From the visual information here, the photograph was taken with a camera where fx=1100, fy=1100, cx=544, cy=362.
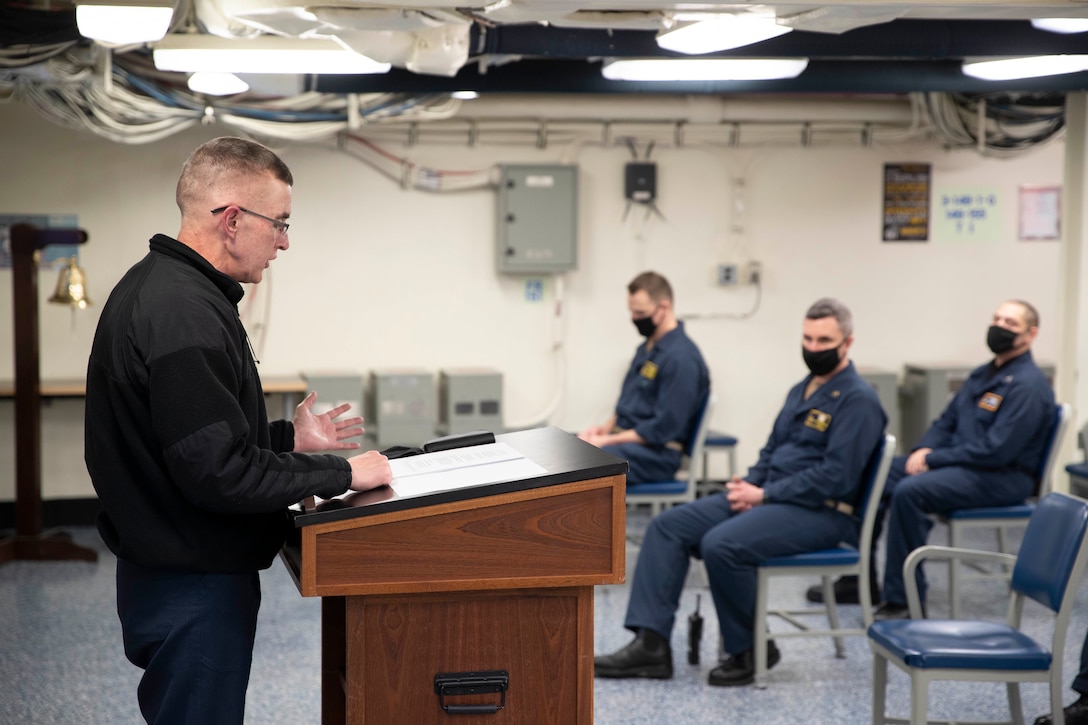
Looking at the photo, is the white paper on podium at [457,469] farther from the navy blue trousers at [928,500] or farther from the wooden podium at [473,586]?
the navy blue trousers at [928,500]

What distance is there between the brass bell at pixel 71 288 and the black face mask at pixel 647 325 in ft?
8.52

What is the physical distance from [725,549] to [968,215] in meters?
3.98

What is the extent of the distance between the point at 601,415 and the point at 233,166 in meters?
4.73

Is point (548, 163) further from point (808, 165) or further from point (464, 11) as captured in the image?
point (464, 11)

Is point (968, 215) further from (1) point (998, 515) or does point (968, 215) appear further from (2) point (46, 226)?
(2) point (46, 226)

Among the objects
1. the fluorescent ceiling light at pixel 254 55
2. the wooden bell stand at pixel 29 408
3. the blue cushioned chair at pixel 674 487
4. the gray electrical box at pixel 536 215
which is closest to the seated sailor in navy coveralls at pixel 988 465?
the blue cushioned chair at pixel 674 487

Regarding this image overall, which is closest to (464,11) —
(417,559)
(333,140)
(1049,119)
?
(417,559)

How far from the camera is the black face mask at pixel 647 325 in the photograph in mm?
4930

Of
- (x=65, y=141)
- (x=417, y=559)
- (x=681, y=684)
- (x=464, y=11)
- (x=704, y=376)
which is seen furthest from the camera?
(x=65, y=141)

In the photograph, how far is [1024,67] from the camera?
161 inches

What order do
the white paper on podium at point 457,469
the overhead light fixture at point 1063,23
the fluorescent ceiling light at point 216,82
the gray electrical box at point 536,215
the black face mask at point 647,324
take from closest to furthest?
the white paper on podium at point 457,469
the overhead light fixture at point 1063,23
the fluorescent ceiling light at point 216,82
the black face mask at point 647,324
the gray electrical box at point 536,215

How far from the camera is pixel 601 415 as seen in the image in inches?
255

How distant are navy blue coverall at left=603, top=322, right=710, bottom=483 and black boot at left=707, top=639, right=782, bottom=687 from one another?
113cm

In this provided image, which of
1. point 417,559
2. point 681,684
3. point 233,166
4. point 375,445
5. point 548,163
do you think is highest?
point 548,163
